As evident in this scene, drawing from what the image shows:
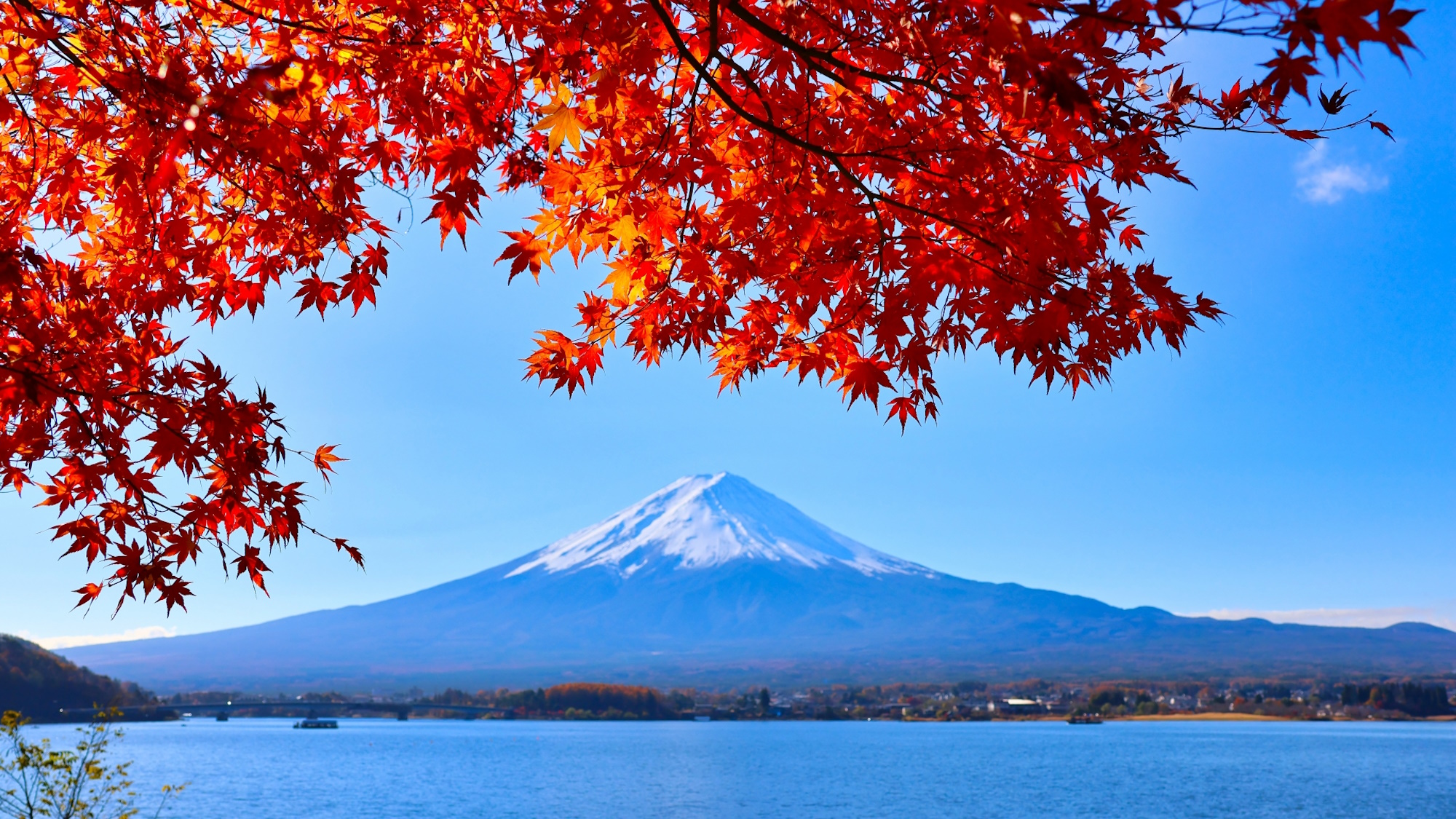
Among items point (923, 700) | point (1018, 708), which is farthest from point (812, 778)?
point (923, 700)

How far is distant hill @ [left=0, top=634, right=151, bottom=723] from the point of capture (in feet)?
252

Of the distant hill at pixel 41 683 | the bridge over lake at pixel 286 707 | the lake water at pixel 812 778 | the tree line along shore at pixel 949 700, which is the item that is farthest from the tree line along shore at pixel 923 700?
the distant hill at pixel 41 683

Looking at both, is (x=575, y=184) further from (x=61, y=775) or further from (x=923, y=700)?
(x=923, y=700)

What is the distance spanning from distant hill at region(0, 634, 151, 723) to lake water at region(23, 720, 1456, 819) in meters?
9.99

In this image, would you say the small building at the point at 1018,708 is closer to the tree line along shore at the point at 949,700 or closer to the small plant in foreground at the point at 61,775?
the tree line along shore at the point at 949,700

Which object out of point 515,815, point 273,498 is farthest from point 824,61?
point 515,815

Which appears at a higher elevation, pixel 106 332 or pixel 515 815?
Answer: pixel 106 332

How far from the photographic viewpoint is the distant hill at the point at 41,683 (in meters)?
76.9

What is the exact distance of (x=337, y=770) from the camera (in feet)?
311

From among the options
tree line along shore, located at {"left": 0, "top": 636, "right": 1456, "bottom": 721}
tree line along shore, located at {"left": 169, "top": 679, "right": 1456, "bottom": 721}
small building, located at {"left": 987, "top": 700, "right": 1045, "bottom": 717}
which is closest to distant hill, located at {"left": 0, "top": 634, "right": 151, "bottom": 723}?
tree line along shore, located at {"left": 0, "top": 636, "right": 1456, "bottom": 721}

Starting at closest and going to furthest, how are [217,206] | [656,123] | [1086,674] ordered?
[656,123], [217,206], [1086,674]

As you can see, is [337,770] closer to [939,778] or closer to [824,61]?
[939,778]

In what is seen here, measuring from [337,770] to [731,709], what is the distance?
70.5 meters

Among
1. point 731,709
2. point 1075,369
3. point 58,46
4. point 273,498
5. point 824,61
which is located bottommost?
point 731,709
